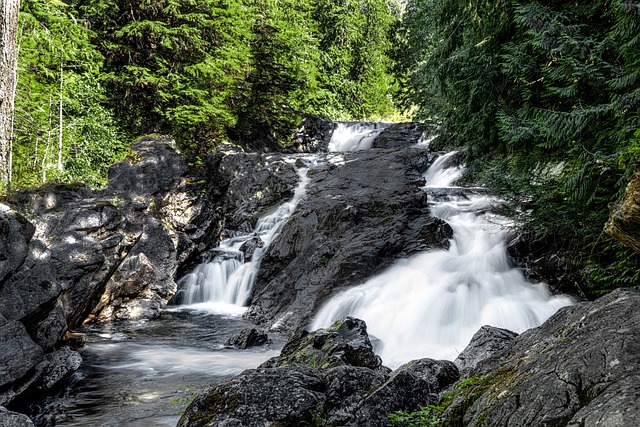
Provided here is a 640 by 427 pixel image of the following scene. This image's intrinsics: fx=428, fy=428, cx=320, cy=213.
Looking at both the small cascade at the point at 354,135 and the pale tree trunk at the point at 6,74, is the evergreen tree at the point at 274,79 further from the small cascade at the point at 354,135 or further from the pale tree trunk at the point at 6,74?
the pale tree trunk at the point at 6,74

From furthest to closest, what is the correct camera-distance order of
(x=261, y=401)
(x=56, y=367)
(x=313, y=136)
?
(x=313, y=136)
(x=56, y=367)
(x=261, y=401)

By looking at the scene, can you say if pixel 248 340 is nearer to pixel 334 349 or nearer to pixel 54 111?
pixel 334 349

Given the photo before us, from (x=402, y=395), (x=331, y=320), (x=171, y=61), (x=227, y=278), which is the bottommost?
(x=331, y=320)

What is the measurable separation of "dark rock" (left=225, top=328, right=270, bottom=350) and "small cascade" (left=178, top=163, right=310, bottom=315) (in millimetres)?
2766

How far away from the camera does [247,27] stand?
1998 cm

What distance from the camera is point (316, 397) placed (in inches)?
138

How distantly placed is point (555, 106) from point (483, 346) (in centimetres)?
424

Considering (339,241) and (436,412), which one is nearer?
(436,412)

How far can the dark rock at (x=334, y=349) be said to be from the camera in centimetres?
512

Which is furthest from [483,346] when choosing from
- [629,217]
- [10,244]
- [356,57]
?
[356,57]

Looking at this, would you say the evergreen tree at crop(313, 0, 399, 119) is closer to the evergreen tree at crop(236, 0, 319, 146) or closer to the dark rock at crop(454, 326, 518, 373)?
A: the evergreen tree at crop(236, 0, 319, 146)

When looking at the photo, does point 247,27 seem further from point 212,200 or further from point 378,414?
point 378,414

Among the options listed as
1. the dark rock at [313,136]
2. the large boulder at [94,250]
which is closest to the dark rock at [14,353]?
the large boulder at [94,250]

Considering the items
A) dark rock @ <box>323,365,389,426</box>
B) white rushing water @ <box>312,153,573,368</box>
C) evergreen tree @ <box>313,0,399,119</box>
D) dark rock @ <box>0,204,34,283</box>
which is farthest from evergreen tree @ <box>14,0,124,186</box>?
evergreen tree @ <box>313,0,399,119</box>
